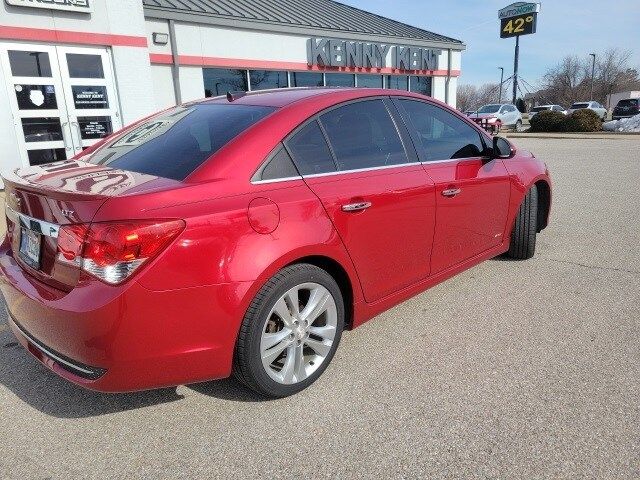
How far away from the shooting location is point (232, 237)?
2.17 metres

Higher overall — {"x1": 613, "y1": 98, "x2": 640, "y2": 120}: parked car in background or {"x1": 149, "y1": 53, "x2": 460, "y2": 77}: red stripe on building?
{"x1": 149, "y1": 53, "x2": 460, "y2": 77}: red stripe on building

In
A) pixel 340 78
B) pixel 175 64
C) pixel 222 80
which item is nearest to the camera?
pixel 175 64

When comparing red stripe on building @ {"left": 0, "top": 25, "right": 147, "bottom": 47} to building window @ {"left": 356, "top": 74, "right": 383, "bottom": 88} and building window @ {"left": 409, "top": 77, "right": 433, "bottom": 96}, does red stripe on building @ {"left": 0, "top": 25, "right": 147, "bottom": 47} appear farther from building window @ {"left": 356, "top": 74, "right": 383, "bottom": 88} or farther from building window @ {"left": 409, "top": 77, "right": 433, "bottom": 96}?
building window @ {"left": 409, "top": 77, "right": 433, "bottom": 96}

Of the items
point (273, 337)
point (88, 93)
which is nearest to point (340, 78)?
point (88, 93)

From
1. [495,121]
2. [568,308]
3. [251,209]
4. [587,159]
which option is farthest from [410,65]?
[251,209]

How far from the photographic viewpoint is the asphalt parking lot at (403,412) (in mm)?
2084

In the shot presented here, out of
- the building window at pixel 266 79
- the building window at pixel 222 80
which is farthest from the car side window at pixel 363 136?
the building window at pixel 266 79

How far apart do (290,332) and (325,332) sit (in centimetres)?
25

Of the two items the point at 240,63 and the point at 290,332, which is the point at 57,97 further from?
the point at 290,332

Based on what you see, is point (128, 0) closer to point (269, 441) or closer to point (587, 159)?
point (269, 441)

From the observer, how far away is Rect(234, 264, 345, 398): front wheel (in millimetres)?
2312

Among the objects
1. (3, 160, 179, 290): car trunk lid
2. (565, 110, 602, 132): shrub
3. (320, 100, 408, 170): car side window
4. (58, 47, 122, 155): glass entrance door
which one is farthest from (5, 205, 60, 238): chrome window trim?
(565, 110, 602, 132): shrub

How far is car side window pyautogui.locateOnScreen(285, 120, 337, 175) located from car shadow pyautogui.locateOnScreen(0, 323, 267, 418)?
4.14ft

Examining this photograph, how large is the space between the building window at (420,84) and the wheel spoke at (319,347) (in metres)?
17.8
